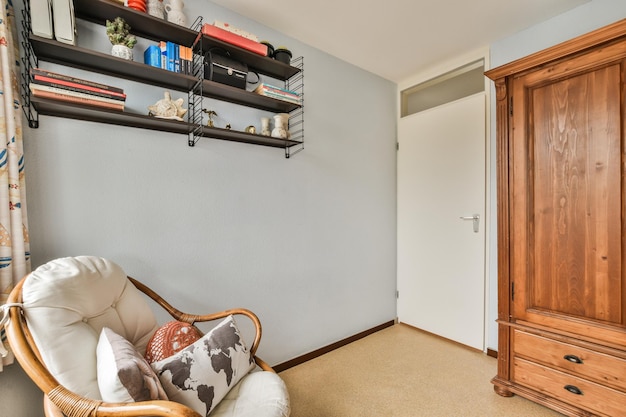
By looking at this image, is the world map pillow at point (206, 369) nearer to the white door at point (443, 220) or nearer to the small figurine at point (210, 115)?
the small figurine at point (210, 115)

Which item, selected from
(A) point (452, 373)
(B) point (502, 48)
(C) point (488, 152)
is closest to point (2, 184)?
(A) point (452, 373)

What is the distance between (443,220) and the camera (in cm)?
286

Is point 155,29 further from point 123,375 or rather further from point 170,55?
point 123,375

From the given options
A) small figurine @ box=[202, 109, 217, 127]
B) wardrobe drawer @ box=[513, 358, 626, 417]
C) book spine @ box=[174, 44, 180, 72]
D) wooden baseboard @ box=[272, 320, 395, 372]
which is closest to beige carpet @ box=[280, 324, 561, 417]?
wooden baseboard @ box=[272, 320, 395, 372]

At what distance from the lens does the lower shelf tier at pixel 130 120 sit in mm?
1449

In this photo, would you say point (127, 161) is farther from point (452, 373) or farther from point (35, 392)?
point (452, 373)

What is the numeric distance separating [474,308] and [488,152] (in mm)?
1312

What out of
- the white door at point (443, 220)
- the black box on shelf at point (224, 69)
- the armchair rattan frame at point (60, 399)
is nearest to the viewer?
the armchair rattan frame at point (60, 399)

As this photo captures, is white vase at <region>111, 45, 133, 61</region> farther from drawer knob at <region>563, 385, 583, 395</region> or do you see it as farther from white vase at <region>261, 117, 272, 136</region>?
drawer knob at <region>563, 385, 583, 395</region>

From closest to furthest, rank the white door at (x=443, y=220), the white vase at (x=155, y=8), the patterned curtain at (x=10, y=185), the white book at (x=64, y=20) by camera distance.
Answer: the patterned curtain at (x=10, y=185)
the white book at (x=64, y=20)
the white vase at (x=155, y=8)
the white door at (x=443, y=220)

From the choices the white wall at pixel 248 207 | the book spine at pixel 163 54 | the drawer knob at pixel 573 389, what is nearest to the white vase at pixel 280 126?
the white wall at pixel 248 207

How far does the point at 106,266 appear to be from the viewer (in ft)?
4.58

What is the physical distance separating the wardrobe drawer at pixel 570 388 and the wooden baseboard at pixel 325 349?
1265 mm

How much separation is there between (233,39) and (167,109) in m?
0.58
